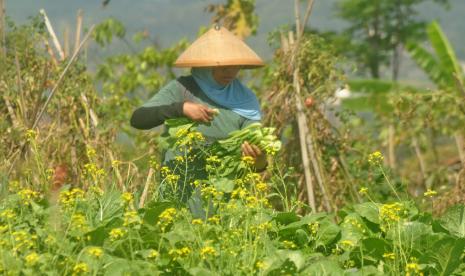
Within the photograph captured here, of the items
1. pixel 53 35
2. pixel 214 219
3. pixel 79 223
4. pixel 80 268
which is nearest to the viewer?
pixel 80 268

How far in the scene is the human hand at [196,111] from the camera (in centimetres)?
588

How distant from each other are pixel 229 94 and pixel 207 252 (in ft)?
6.66

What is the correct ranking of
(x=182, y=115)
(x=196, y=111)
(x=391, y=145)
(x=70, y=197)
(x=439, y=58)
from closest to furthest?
1. (x=70, y=197)
2. (x=196, y=111)
3. (x=182, y=115)
4. (x=391, y=145)
5. (x=439, y=58)

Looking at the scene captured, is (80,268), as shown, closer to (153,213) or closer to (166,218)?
(166,218)

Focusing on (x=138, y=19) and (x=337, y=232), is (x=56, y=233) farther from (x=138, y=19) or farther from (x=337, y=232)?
(x=138, y=19)

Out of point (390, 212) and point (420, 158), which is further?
point (420, 158)

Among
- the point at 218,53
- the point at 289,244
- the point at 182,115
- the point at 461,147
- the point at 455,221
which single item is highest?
the point at 218,53

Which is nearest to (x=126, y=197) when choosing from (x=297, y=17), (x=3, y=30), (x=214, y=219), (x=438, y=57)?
(x=214, y=219)

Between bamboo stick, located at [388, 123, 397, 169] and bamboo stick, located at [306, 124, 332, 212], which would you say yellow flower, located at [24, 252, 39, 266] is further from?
bamboo stick, located at [388, 123, 397, 169]

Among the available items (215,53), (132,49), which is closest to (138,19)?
(132,49)

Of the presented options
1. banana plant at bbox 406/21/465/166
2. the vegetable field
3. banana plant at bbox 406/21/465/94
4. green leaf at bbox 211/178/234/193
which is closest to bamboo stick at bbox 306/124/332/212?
the vegetable field

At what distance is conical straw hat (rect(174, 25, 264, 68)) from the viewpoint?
20.2ft

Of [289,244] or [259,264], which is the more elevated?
[259,264]

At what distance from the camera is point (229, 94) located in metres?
6.27
